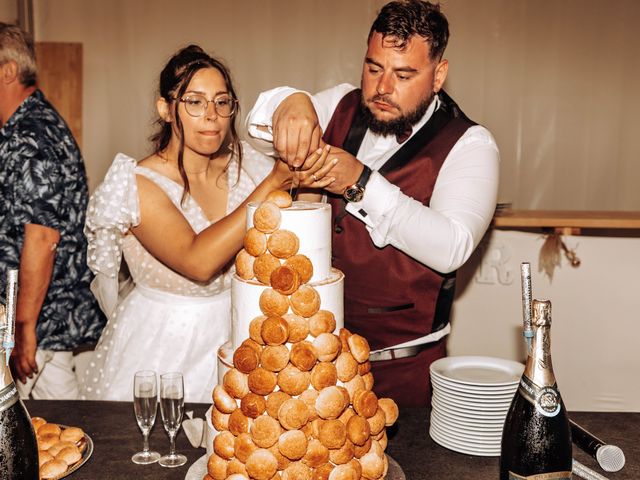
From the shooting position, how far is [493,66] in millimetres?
4504

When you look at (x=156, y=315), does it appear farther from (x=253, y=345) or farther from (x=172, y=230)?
(x=253, y=345)

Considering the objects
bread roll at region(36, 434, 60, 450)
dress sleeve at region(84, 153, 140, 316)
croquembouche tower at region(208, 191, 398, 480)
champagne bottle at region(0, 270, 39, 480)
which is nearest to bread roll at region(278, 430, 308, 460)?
croquembouche tower at region(208, 191, 398, 480)

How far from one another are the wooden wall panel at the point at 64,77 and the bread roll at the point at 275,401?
12.5 feet

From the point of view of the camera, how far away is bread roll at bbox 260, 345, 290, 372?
117 cm

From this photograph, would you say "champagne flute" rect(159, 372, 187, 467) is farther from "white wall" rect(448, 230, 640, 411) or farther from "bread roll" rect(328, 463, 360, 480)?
"white wall" rect(448, 230, 640, 411)

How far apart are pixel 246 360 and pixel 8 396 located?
1.24ft

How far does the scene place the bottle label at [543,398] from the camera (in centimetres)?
120

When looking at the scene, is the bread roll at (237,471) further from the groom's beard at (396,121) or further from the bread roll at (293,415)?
the groom's beard at (396,121)

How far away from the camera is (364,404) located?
1.21 m

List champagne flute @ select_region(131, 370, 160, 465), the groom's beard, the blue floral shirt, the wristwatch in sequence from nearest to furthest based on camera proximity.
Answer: champagne flute @ select_region(131, 370, 160, 465), the wristwatch, the groom's beard, the blue floral shirt

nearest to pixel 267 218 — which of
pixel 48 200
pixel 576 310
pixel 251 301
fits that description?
pixel 251 301

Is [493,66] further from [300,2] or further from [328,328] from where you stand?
[328,328]

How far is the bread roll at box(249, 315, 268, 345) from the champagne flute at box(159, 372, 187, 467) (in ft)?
0.88

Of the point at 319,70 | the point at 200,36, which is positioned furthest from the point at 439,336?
the point at 200,36
